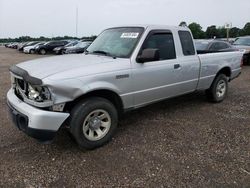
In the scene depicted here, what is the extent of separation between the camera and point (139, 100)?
464 cm

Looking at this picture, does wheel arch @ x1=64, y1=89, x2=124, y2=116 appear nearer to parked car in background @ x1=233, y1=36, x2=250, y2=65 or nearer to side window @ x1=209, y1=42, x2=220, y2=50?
side window @ x1=209, y1=42, x2=220, y2=50

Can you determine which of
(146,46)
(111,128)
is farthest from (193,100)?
(111,128)

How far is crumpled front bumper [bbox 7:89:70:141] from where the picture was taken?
136 inches

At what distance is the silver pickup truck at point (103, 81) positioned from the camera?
355 centimetres

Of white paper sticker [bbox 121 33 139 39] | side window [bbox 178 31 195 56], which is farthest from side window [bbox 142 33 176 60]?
side window [bbox 178 31 195 56]

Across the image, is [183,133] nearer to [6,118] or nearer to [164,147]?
[164,147]

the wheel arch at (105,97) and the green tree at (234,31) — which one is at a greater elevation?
the wheel arch at (105,97)

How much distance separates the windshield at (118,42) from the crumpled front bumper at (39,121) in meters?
1.53

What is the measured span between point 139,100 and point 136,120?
82 cm

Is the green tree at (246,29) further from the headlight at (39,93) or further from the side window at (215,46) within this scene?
the headlight at (39,93)

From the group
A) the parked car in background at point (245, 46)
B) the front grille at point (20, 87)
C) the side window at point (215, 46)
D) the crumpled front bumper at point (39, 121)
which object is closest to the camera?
the crumpled front bumper at point (39, 121)

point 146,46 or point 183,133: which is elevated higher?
point 146,46

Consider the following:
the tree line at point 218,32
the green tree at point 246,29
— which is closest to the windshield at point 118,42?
the tree line at point 218,32

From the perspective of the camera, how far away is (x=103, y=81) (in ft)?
13.0
